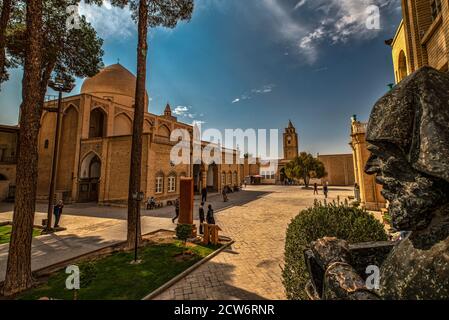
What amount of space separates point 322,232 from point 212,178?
30.6 m

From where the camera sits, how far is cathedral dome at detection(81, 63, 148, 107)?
27812mm

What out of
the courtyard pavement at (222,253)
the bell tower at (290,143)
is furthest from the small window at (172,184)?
the bell tower at (290,143)

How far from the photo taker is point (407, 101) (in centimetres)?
149

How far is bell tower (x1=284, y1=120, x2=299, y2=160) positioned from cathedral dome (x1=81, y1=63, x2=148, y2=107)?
44930 millimetres

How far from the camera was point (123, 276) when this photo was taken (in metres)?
5.99

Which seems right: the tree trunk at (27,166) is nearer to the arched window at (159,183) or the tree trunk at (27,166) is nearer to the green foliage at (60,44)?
the green foliage at (60,44)

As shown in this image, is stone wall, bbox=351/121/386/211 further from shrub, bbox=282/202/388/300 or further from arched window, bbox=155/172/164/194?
arched window, bbox=155/172/164/194

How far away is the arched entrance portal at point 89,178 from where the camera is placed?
22.9 meters

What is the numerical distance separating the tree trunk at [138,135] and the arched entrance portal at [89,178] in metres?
17.7
